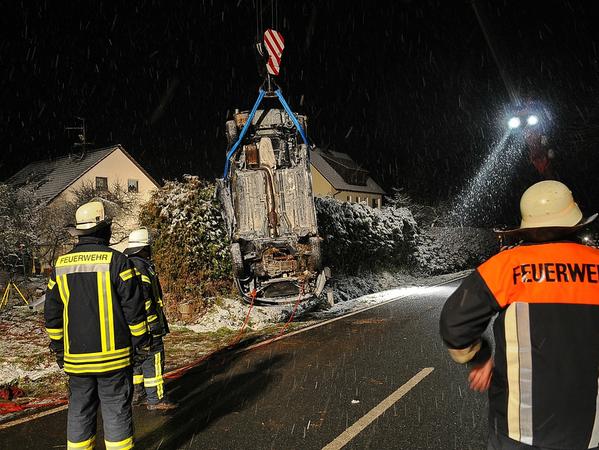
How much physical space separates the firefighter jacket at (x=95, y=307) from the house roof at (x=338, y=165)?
1368 inches

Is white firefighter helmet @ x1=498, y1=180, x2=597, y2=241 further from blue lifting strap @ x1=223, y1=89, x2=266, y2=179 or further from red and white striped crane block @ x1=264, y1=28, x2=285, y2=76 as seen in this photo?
red and white striped crane block @ x1=264, y1=28, x2=285, y2=76

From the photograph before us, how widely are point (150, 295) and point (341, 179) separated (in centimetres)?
3802

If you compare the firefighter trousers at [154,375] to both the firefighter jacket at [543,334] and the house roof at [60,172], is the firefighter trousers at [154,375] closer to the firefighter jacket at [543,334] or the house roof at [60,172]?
the firefighter jacket at [543,334]

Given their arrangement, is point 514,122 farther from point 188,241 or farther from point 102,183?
point 102,183

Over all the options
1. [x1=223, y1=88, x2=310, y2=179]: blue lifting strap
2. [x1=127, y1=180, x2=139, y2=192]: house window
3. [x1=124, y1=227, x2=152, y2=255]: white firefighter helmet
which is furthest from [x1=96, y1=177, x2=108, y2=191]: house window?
[x1=124, y1=227, x2=152, y2=255]: white firefighter helmet

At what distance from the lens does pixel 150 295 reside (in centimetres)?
497

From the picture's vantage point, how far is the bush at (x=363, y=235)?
1570cm

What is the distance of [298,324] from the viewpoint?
411 inches

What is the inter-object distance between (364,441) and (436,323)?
5.60 meters

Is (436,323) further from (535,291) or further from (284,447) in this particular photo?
(535,291)

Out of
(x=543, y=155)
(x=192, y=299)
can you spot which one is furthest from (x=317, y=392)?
(x=543, y=155)

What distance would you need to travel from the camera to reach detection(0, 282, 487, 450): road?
4312mm

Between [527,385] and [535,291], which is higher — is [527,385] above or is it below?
below

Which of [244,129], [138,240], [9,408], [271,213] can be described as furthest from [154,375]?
[244,129]
